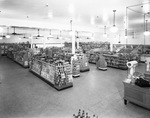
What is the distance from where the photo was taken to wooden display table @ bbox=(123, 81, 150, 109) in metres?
3.55

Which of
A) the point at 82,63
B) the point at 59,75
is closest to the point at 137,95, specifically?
the point at 59,75

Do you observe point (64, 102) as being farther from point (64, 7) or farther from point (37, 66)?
point (37, 66)

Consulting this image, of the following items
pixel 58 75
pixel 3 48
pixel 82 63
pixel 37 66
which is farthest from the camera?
pixel 3 48

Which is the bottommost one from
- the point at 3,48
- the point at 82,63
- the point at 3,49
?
the point at 82,63

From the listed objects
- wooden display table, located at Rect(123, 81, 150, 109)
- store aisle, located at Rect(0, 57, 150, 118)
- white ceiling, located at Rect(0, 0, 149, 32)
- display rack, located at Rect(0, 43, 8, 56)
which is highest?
white ceiling, located at Rect(0, 0, 149, 32)

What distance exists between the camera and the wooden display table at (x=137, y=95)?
355 centimetres

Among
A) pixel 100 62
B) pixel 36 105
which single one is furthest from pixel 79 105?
pixel 100 62

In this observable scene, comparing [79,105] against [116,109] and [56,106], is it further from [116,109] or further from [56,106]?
[116,109]

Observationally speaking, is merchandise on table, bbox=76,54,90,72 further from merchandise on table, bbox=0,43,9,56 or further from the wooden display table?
merchandise on table, bbox=0,43,9,56

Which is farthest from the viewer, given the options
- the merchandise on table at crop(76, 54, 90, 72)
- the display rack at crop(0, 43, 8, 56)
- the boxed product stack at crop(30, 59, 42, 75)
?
the display rack at crop(0, 43, 8, 56)

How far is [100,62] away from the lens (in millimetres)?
9359

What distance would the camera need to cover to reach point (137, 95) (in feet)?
12.4

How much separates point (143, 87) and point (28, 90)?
4736 mm

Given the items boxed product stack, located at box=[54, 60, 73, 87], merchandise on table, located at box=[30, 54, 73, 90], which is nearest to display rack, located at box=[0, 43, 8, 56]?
merchandise on table, located at box=[30, 54, 73, 90]
